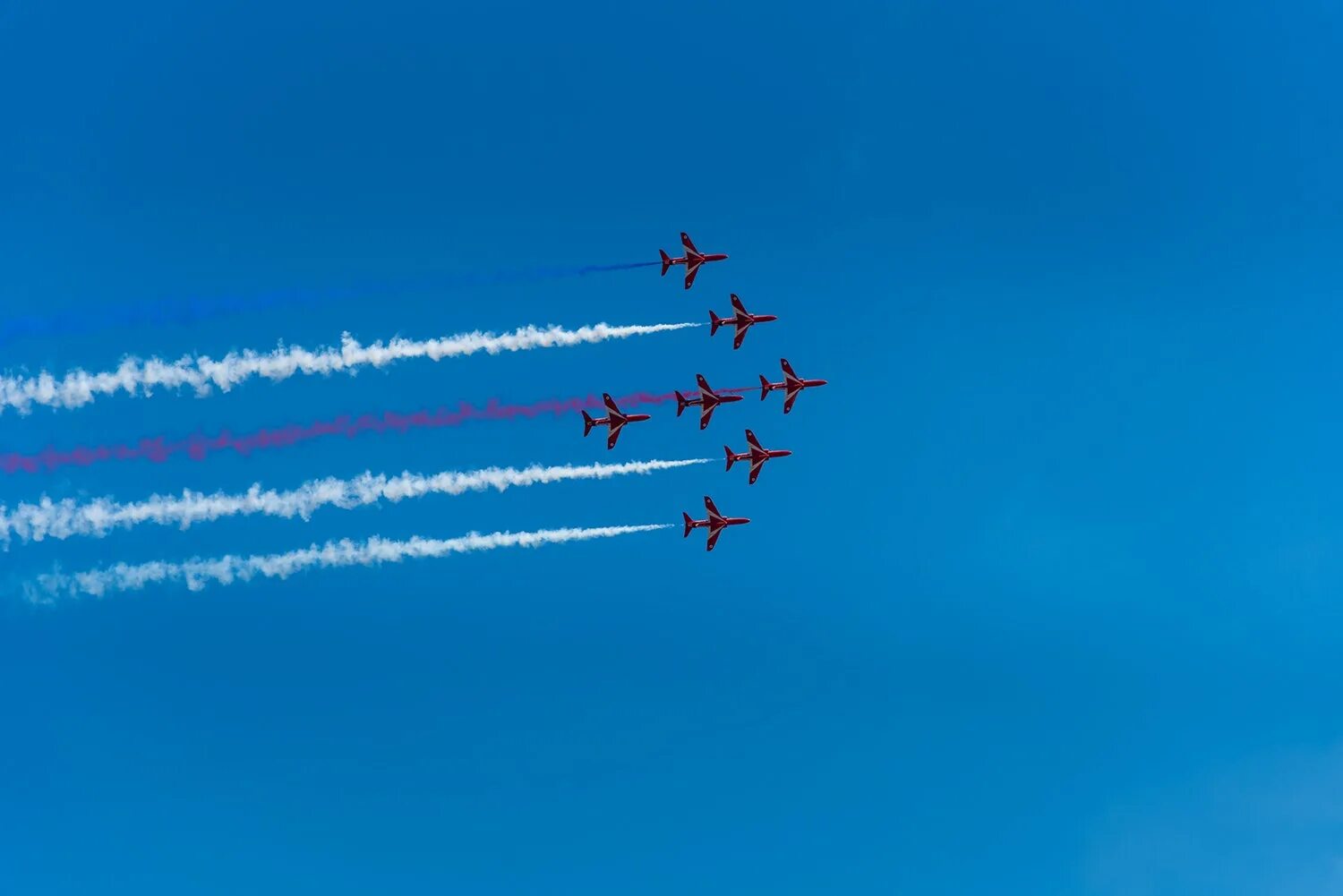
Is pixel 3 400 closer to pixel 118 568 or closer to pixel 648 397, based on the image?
pixel 118 568

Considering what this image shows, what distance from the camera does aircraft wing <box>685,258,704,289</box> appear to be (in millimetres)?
73625

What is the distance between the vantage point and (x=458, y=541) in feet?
223

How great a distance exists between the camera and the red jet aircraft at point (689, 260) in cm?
7338

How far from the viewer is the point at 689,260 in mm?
73625

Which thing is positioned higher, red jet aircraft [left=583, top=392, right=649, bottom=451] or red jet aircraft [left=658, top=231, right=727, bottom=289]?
red jet aircraft [left=658, top=231, right=727, bottom=289]

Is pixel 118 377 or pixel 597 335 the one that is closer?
pixel 118 377

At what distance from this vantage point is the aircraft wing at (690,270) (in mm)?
73625

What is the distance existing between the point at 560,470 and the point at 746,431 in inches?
519

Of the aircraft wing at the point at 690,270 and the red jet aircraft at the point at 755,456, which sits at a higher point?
the aircraft wing at the point at 690,270

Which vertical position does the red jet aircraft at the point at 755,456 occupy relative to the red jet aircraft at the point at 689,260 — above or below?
below

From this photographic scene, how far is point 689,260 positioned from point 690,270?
0.66 meters

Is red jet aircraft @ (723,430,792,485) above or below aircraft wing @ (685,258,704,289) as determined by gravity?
below

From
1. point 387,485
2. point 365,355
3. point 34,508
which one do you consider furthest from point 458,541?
point 34,508

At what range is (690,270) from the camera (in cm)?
7375
